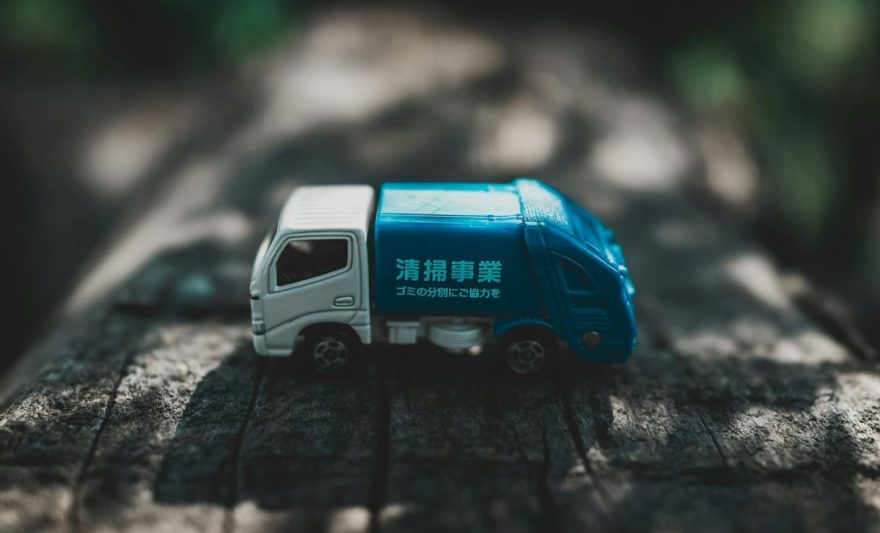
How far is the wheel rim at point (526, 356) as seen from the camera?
225 inches

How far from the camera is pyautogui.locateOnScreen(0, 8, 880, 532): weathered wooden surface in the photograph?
15.1ft

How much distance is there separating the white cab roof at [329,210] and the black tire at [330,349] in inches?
33.7

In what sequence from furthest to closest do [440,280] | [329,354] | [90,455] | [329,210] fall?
[329,354], [329,210], [440,280], [90,455]

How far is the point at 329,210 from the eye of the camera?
5.62 metres

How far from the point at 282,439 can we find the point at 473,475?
1.39 metres

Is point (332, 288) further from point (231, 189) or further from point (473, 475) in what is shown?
point (231, 189)

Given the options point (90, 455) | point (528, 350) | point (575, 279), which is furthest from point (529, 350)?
point (90, 455)

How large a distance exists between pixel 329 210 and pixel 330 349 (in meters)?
1.11

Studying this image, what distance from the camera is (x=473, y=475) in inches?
191

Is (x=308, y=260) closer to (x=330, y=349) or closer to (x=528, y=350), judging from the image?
(x=330, y=349)

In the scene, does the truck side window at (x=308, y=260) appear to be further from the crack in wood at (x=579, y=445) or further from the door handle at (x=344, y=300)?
the crack in wood at (x=579, y=445)

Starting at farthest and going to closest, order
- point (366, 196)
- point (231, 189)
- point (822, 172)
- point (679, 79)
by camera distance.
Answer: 1. point (822, 172)
2. point (679, 79)
3. point (231, 189)
4. point (366, 196)

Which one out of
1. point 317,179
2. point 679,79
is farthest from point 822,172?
point 317,179

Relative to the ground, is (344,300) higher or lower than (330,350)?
higher
